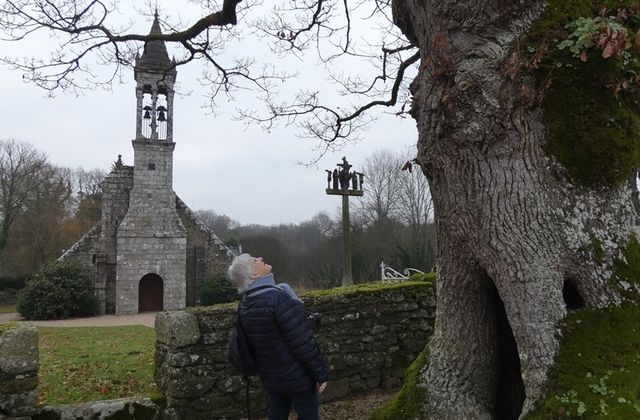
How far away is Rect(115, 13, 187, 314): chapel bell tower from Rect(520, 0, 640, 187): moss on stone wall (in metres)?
22.2

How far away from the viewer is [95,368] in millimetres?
7973

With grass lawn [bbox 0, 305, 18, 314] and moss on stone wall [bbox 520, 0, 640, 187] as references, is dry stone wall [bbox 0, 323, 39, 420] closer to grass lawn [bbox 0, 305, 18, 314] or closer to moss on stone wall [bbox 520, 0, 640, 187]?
moss on stone wall [bbox 520, 0, 640, 187]

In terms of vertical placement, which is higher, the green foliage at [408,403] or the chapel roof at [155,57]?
the chapel roof at [155,57]

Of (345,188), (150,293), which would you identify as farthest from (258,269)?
(150,293)

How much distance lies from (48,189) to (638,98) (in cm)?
3948

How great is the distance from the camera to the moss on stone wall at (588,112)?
10.1 feet

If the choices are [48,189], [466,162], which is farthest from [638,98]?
[48,189]

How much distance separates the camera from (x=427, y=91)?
3.52 m

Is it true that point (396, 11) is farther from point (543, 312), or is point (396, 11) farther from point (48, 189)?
point (48, 189)

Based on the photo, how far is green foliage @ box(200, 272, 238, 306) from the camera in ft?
79.7

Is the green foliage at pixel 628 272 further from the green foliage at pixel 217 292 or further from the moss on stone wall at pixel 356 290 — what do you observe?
the green foliage at pixel 217 292


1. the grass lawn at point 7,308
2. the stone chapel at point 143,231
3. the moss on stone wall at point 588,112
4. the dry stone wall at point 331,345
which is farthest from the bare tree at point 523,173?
the grass lawn at point 7,308

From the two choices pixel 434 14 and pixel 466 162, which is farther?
pixel 434 14

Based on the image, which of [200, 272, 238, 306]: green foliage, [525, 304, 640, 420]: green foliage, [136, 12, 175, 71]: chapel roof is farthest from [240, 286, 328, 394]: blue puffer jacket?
[136, 12, 175, 71]: chapel roof
